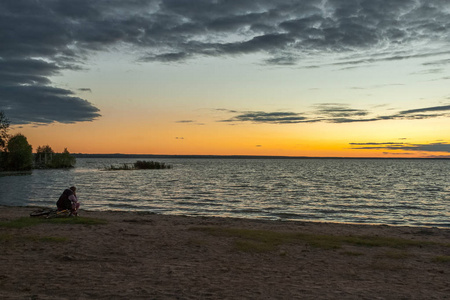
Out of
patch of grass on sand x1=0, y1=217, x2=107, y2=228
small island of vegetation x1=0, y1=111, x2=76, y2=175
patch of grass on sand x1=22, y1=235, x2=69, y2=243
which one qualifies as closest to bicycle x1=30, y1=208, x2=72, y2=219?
patch of grass on sand x1=0, y1=217, x2=107, y2=228

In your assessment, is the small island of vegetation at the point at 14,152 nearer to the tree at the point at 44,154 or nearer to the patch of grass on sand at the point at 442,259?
the tree at the point at 44,154

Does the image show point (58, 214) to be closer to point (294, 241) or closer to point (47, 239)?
point (47, 239)

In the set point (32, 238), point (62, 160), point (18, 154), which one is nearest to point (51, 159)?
point (62, 160)

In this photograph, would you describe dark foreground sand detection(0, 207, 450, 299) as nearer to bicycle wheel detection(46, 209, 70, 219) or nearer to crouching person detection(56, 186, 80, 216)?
bicycle wheel detection(46, 209, 70, 219)

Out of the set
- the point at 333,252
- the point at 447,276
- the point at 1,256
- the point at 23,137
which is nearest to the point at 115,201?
the point at 1,256

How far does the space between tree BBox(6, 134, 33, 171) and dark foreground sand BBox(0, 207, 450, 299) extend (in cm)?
9901

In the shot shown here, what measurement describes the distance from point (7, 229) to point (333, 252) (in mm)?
15400

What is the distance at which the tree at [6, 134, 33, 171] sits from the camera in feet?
343

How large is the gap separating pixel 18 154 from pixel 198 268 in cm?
10973

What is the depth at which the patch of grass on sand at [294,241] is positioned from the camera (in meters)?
15.9

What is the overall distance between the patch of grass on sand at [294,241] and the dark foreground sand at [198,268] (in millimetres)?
267

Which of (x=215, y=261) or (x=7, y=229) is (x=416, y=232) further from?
(x=7, y=229)

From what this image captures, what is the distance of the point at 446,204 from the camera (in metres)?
39.4

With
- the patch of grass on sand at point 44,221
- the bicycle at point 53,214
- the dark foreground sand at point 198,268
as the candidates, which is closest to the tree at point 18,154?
the bicycle at point 53,214
